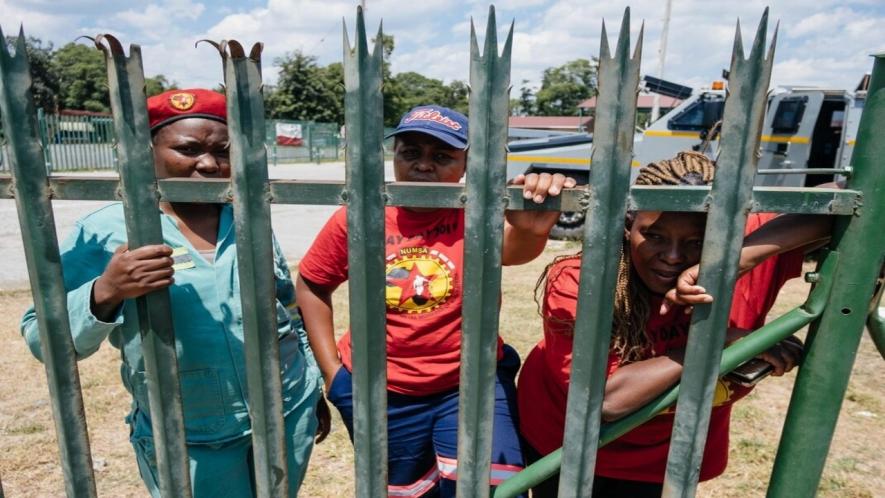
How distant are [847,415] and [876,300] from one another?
3.25 m

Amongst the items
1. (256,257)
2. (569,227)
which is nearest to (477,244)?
(256,257)

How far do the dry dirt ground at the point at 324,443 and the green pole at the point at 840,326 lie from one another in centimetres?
202

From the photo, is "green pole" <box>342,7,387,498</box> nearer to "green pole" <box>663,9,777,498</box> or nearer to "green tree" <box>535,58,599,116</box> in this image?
"green pole" <box>663,9,777,498</box>

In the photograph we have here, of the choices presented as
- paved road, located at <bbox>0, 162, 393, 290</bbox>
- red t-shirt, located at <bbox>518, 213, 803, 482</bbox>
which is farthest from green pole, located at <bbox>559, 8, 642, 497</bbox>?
paved road, located at <bbox>0, 162, 393, 290</bbox>

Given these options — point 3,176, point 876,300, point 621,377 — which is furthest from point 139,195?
point 876,300

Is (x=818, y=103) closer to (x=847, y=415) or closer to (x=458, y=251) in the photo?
(x=847, y=415)

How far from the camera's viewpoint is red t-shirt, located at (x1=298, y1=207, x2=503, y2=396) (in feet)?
6.28

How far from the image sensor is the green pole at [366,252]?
1.01 metres

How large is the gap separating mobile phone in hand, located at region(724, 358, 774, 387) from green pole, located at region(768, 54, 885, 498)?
64 mm

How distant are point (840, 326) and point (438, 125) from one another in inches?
49.8

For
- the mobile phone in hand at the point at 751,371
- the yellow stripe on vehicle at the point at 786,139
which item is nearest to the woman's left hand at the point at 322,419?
the mobile phone in hand at the point at 751,371

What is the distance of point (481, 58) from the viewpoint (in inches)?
39.1

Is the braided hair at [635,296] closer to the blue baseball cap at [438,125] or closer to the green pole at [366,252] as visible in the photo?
the green pole at [366,252]

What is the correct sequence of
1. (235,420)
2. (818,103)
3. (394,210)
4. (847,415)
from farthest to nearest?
1. (818,103)
2. (847,415)
3. (394,210)
4. (235,420)
